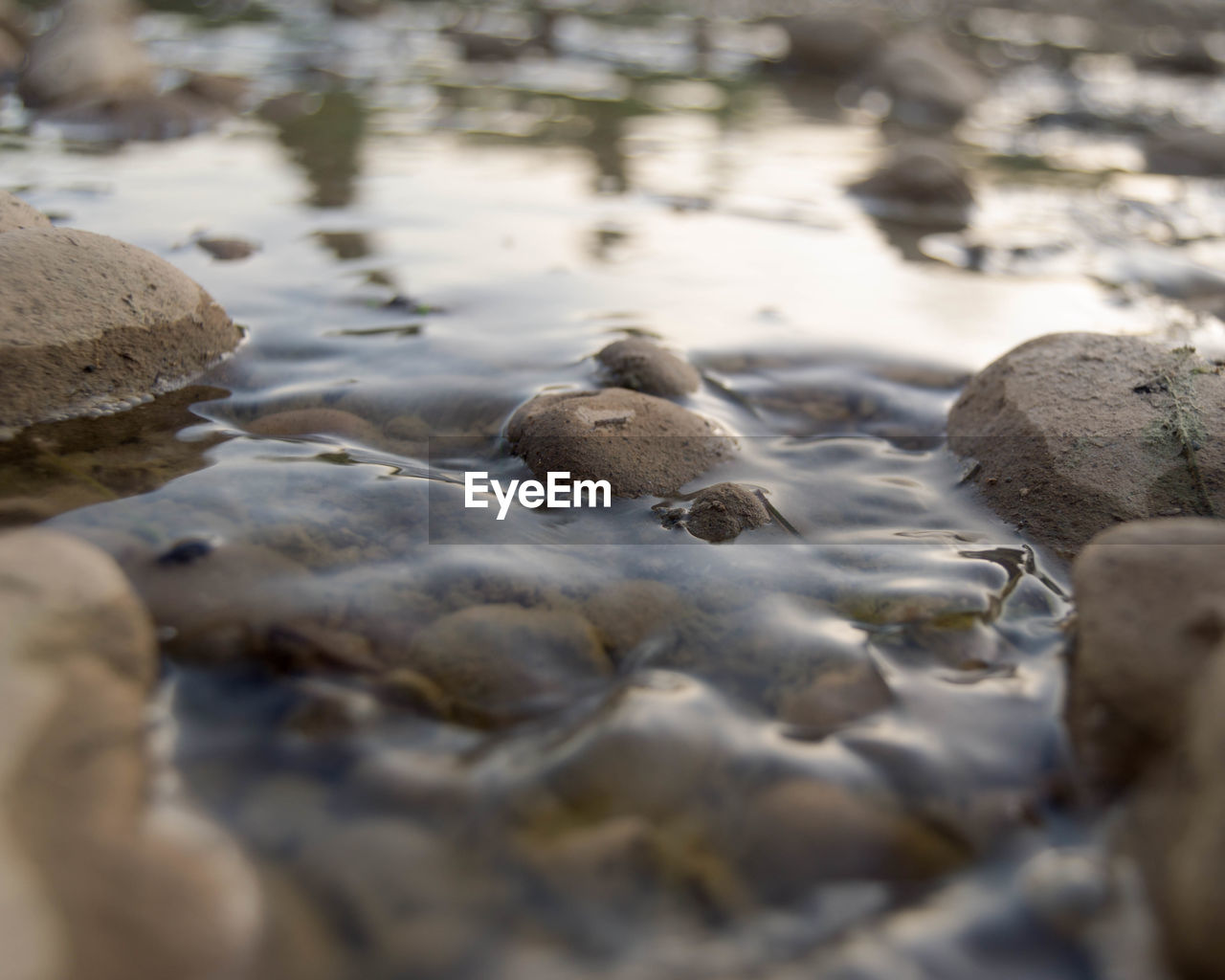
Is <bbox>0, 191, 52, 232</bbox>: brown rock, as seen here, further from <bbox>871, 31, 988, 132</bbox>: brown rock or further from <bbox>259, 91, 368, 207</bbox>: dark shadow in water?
<bbox>871, 31, 988, 132</bbox>: brown rock

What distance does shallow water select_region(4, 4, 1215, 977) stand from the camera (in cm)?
161

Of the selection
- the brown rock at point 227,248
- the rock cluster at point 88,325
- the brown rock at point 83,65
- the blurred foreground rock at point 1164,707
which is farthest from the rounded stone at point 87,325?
the brown rock at point 83,65

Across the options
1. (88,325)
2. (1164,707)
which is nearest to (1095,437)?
(1164,707)

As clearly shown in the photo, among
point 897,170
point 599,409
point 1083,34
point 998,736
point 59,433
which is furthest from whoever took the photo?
point 1083,34

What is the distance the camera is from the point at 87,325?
2805mm

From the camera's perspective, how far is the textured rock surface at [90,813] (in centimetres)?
139

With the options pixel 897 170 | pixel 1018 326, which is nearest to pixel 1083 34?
pixel 897 170

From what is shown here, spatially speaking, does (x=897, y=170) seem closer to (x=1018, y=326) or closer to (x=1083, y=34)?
(x=1018, y=326)

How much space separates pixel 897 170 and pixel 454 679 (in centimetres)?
525

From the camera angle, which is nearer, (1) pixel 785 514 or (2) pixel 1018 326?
(1) pixel 785 514

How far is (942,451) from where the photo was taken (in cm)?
311

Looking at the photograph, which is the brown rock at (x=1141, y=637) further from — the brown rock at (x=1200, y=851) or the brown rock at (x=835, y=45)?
the brown rock at (x=835, y=45)

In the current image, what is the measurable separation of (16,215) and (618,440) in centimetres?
240

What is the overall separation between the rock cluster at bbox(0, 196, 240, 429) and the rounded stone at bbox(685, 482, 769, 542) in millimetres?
1792
